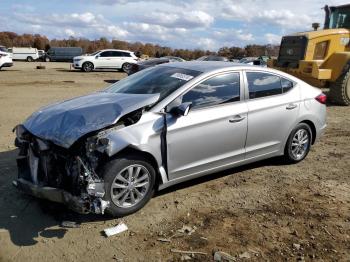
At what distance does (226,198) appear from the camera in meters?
5.18

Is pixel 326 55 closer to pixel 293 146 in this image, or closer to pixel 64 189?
pixel 293 146

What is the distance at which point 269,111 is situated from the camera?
580cm

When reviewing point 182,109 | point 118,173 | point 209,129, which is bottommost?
point 118,173

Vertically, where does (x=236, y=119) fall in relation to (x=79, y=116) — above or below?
below

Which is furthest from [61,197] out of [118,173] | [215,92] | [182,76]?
[215,92]

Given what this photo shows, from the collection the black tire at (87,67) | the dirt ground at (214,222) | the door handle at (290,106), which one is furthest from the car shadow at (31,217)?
the black tire at (87,67)

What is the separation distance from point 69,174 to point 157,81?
1754 millimetres

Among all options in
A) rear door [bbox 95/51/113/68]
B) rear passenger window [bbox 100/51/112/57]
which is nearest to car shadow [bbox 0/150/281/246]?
rear door [bbox 95/51/113/68]

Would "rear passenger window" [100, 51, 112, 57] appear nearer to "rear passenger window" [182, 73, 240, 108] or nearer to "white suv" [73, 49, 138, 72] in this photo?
"white suv" [73, 49, 138, 72]

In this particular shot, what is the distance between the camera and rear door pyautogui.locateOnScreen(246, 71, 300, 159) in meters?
5.64

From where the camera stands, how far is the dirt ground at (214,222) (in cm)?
392

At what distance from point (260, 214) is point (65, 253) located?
219 cm

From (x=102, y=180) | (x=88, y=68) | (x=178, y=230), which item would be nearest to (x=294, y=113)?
(x=178, y=230)

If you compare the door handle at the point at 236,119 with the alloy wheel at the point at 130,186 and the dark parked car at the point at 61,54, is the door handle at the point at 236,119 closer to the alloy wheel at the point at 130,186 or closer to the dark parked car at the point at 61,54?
the alloy wheel at the point at 130,186
